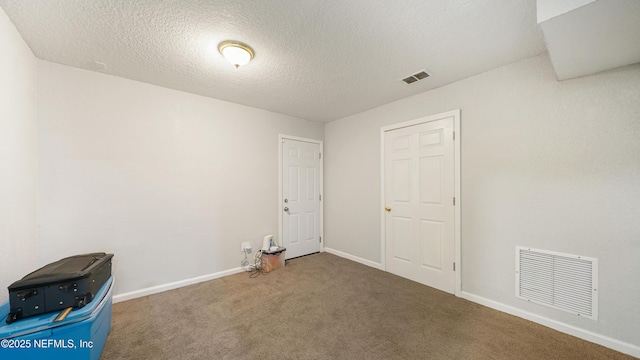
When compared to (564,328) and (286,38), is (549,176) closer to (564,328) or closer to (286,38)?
(564,328)

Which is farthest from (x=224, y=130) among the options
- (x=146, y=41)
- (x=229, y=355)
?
(x=229, y=355)

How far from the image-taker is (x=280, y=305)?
2367 millimetres

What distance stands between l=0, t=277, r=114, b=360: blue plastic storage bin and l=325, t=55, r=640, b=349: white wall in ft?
10.8

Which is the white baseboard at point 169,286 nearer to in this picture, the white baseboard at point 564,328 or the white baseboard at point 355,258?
the white baseboard at point 355,258

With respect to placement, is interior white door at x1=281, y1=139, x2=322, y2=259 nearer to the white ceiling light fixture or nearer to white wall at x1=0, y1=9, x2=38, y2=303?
the white ceiling light fixture

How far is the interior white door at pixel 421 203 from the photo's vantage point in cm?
268

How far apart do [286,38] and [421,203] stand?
8.02 feet

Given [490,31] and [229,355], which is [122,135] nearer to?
[229,355]

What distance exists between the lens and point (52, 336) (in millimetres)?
1330

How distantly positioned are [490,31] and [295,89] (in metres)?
1.96

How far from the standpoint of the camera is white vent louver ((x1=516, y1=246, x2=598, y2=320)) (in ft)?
5.99

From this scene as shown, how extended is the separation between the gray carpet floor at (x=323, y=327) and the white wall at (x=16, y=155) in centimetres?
93

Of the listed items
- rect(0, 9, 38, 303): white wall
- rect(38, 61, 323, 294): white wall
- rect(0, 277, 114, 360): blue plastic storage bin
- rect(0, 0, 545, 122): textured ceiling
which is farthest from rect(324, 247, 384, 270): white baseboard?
rect(0, 9, 38, 303): white wall

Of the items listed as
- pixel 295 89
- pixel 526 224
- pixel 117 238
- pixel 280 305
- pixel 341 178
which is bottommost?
pixel 280 305
